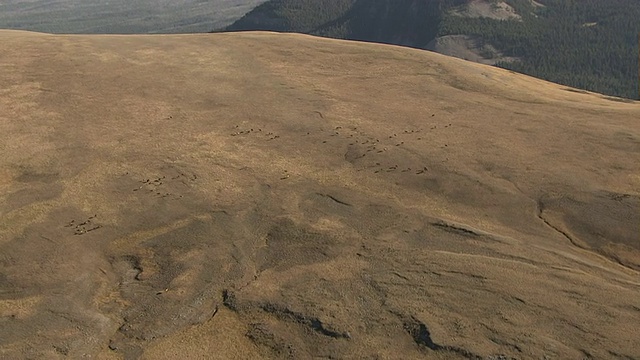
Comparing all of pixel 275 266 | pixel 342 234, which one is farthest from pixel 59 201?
pixel 342 234

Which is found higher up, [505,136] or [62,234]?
[505,136]

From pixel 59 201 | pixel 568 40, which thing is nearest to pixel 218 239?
pixel 59 201

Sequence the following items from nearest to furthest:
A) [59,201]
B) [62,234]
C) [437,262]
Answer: [437,262] < [62,234] < [59,201]

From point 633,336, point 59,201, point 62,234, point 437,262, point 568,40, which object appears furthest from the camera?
point 568,40

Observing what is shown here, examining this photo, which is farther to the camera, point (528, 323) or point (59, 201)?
point (59, 201)

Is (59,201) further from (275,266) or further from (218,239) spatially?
(275,266)

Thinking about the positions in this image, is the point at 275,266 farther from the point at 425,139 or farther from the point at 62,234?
the point at 425,139
